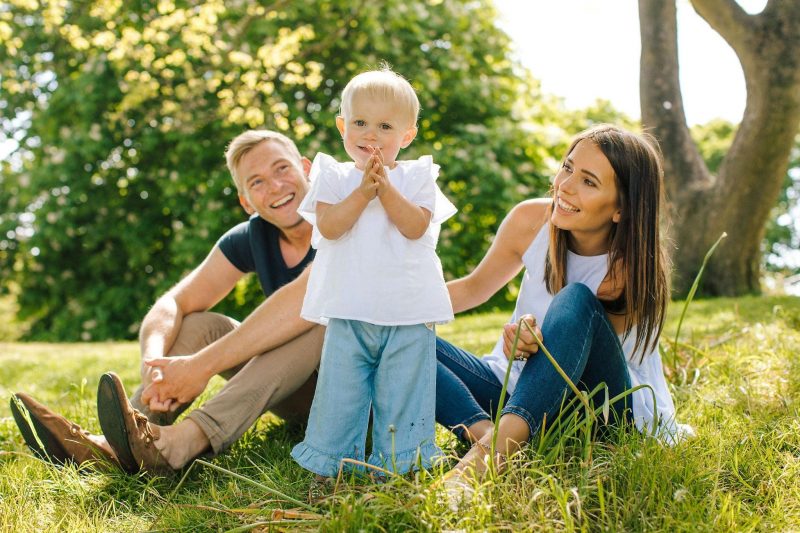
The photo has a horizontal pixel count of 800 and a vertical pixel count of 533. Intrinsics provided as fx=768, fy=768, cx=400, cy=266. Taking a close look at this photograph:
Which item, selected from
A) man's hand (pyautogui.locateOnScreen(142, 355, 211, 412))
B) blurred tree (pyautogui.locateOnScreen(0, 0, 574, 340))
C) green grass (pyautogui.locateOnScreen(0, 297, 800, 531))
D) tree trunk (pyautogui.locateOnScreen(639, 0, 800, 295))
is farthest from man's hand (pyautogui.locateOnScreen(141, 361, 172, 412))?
blurred tree (pyautogui.locateOnScreen(0, 0, 574, 340))

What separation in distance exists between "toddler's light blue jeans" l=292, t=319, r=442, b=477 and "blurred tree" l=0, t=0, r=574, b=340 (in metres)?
8.25

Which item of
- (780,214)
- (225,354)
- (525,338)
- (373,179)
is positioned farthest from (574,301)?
(780,214)

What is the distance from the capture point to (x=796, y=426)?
7.86ft

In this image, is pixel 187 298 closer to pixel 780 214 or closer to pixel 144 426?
pixel 144 426

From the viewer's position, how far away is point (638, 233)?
231cm

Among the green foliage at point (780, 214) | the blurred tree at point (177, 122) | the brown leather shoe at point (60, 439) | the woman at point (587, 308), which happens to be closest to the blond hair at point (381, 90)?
the woman at point (587, 308)

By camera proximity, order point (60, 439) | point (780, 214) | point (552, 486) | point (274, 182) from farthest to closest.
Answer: point (780, 214), point (274, 182), point (60, 439), point (552, 486)

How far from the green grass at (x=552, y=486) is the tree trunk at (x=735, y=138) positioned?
3506mm

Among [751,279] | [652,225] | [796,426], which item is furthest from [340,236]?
[751,279]

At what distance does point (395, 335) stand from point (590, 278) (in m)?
0.71

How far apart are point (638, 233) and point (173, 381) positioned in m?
1.61

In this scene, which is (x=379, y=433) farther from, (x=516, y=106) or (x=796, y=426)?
(x=516, y=106)

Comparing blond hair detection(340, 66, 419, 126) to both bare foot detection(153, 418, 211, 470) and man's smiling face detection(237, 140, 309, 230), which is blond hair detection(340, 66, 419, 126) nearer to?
man's smiling face detection(237, 140, 309, 230)

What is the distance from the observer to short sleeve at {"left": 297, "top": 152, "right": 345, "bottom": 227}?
84.0 inches
